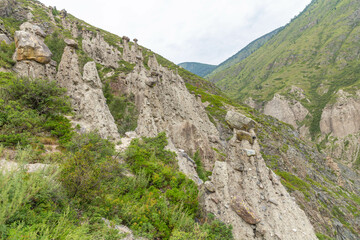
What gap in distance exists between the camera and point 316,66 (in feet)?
462

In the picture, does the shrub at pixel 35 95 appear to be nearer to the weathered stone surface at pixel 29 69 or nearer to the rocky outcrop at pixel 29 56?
the weathered stone surface at pixel 29 69

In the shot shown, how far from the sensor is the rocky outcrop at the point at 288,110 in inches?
4577

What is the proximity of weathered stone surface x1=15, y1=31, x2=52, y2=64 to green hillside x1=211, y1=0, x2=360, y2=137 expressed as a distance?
5390 inches

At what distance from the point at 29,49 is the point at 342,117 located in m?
136

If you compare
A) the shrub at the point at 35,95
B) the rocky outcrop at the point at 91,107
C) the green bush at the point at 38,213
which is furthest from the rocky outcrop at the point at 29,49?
the green bush at the point at 38,213

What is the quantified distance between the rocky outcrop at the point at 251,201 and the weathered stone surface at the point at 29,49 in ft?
67.8

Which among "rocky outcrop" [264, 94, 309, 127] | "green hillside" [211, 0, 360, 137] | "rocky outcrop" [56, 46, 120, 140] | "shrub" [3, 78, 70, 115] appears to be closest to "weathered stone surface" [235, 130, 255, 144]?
"rocky outcrop" [56, 46, 120, 140]

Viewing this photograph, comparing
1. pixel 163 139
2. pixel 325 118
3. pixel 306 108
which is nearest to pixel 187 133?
pixel 163 139

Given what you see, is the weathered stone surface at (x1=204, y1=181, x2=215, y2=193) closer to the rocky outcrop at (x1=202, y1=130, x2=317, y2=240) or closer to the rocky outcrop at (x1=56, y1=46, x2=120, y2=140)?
the rocky outcrop at (x1=202, y1=130, x2=317, y2=240)

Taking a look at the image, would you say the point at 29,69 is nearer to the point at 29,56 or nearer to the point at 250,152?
the point at 29,56

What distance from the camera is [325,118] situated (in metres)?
103

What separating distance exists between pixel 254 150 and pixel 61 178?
11363mm

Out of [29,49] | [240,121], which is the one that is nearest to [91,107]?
[29,49]

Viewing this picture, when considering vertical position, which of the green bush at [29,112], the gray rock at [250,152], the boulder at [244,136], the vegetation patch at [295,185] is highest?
the green bush at [29,112]
